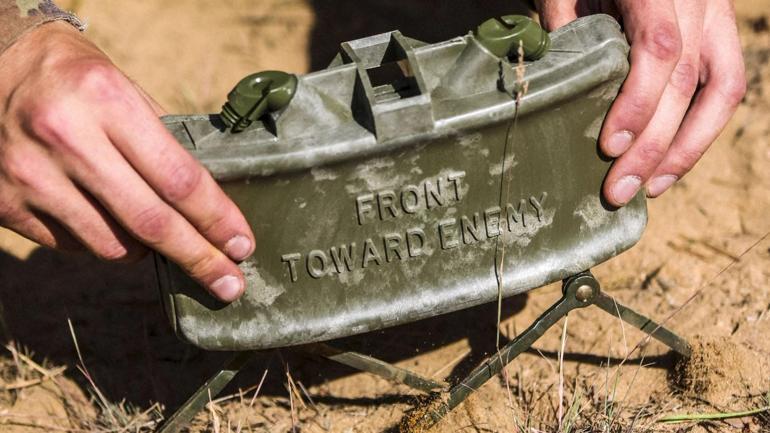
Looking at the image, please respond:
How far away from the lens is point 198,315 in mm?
2016

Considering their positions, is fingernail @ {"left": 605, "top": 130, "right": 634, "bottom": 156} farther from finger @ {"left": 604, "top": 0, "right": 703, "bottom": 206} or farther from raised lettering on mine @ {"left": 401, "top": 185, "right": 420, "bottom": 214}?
raised lettering on mine @ {"left": 401, "top": 185, "right": 420, "bottom": 214}

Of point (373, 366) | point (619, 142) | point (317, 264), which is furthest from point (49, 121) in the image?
point (619, 142)

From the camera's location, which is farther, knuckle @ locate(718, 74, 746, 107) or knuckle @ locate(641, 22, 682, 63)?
knuckle @ locate(718, 74, 746, 107)

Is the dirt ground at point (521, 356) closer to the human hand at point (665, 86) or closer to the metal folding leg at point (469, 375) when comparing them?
the metal folding leg at point (469, 375)

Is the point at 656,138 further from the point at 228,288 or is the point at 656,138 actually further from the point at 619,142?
the point at 228,288

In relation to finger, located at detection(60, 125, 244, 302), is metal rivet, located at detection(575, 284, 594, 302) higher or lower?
lower

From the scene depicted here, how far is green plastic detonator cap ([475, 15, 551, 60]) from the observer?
182 centimetres

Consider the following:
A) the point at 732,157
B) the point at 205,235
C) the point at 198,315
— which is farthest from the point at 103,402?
the point at 732,157

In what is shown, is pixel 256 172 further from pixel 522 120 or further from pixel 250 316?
pixel 522 120

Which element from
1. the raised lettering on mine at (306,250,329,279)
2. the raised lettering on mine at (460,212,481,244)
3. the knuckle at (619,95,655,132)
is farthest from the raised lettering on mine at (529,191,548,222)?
the raised lettering on mine at (306,250,329,279)

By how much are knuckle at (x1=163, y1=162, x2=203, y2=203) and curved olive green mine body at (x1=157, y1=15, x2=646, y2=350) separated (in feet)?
0.18

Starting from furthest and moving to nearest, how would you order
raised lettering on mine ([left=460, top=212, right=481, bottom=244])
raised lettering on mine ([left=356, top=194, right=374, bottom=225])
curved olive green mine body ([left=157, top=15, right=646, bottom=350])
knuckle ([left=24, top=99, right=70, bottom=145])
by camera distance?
1. raised lettering on mine ([left=460, top=212, right=481, bottom=244])
2. raised lettering on mine ([left=356, top=194, right=374, bottom=225])
3. curved olive green mine body ([left=157, top=15, right=646, bottom=350])
4. knuckle ([left=24, top=99, right=70, bottom=145])

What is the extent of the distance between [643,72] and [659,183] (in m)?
0.38

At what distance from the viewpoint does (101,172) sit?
5.59 ft
